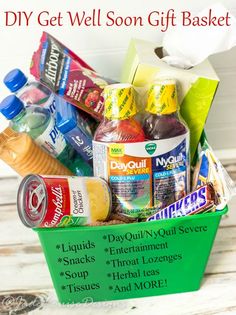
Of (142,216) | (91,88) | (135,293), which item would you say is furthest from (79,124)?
(135,293)

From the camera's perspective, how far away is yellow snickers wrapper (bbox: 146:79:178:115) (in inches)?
30.0

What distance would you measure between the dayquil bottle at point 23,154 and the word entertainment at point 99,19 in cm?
34

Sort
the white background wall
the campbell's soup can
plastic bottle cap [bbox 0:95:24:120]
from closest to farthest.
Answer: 1. the campbell's soup can
2. plastic bottle cap [bbox 0:95:24:120]
3. the white background wall

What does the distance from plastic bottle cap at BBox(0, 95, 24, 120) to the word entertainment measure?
0.31m

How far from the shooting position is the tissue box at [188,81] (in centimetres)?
82

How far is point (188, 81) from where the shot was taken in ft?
2.69

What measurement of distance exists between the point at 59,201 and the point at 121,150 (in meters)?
0.12

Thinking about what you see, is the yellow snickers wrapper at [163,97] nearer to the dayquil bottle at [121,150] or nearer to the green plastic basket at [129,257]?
the dayquil bottle at [121,150]

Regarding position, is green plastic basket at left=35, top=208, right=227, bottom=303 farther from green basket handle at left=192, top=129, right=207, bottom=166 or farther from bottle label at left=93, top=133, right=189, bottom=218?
green basket handle at left=192, top=129, right=207, bottom=166

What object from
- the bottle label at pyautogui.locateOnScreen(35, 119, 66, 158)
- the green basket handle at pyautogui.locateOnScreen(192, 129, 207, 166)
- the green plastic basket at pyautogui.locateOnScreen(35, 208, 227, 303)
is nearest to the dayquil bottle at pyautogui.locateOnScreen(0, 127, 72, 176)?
the bottle label at pyautogui.locateOnScreen(35, 119, 66, 158)

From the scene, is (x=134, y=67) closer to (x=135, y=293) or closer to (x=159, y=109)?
(x=159, y=109)

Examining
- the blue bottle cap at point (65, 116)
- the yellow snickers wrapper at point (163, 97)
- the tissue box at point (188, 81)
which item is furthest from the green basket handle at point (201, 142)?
the blue bottle cap at point (65, 116)

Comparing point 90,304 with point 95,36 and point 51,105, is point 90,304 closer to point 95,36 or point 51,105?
point 51,105

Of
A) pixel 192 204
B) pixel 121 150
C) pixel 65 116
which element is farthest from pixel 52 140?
pixel 192 204
